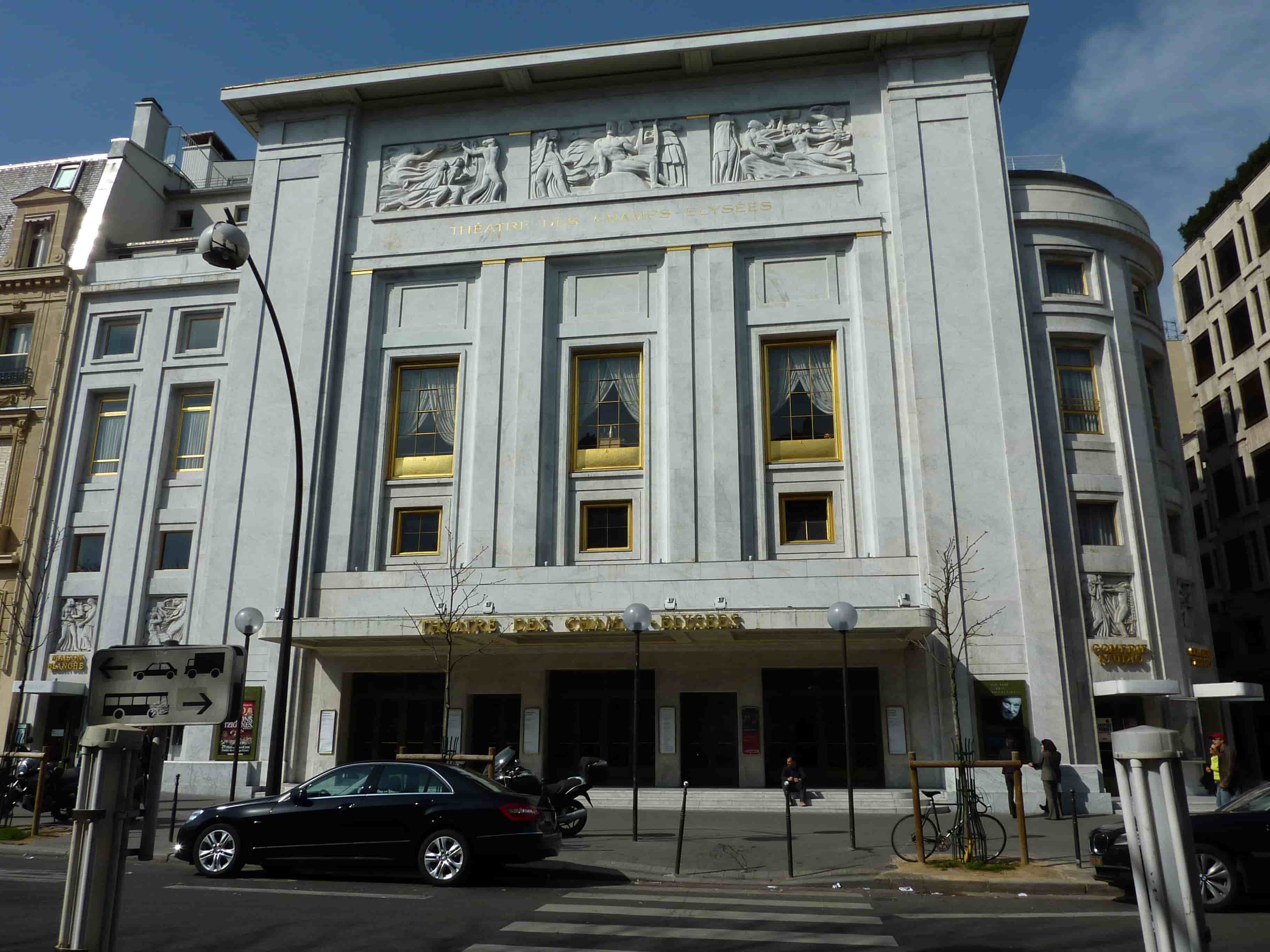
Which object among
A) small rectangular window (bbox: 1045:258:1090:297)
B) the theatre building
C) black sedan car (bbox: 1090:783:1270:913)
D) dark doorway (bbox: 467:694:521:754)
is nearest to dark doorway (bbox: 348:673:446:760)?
A: the theatre building

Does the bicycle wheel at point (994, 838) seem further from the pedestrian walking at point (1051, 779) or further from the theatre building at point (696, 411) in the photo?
the theatre building at point (696, 411)

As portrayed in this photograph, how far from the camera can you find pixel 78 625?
2762cm

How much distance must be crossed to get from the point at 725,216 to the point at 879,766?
15305mm

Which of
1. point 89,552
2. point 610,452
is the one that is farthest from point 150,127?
point 610,452

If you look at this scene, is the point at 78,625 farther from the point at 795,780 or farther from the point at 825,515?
the point at 825,515

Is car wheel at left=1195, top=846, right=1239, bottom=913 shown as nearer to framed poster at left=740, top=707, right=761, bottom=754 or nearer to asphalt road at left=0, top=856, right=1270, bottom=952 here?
asphalt road at left=0, top=856, right=1270, bottom=952

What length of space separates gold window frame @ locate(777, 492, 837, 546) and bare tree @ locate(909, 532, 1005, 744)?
2726 millimetres

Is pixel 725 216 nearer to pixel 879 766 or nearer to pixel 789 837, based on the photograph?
pixel 879 766

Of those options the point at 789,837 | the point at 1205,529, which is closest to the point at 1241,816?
the point at 789,837

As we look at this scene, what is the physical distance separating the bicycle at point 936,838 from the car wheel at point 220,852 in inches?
324

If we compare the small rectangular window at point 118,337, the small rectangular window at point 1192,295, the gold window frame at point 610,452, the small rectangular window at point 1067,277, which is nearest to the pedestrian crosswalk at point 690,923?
the gold window frame at point 610,452

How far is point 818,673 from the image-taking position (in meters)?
24.2

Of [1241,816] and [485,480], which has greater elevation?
[485,480]

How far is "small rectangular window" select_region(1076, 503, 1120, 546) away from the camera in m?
24.4
